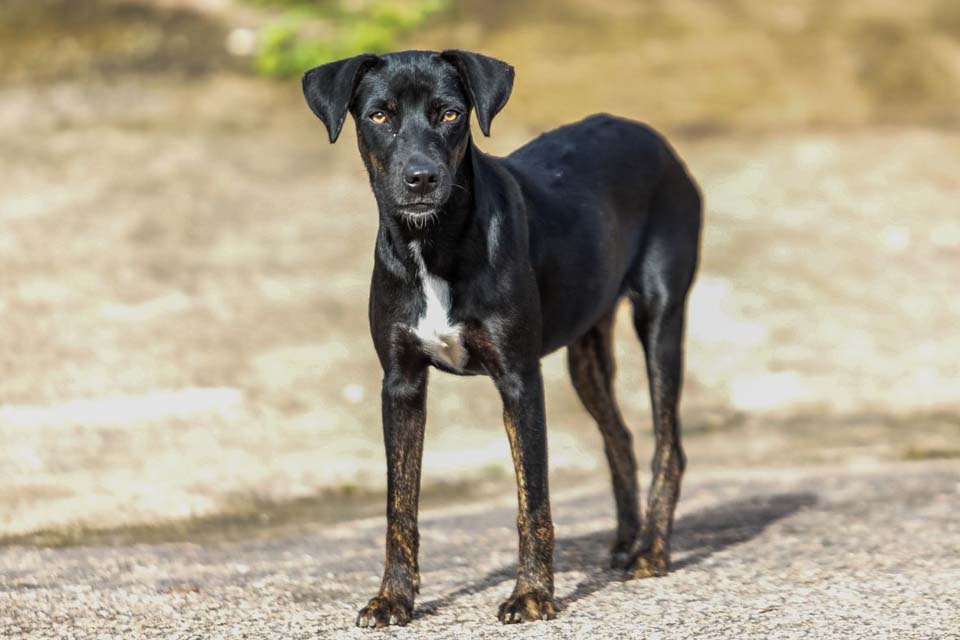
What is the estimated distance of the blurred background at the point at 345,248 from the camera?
990cm

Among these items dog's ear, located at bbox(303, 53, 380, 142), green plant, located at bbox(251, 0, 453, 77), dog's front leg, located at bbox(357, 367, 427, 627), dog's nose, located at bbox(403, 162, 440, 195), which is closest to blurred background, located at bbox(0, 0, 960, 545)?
green plant, located at bbox(251, 0, 453, 77)

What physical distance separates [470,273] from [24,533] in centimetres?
382

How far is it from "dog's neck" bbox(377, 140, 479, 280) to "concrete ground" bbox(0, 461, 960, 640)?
1.37 metres

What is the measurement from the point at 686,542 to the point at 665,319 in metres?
1.15

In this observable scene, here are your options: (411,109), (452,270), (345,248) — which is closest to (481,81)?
(411,109)

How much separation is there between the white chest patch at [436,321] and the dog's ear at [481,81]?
0.61 m

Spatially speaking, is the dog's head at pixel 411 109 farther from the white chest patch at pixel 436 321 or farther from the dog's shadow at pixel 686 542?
the dog's shadow at pixel 686 542

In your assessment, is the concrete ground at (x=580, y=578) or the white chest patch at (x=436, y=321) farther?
the white chest patch at (x=436, y=321)

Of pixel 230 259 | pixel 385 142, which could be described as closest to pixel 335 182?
pixel 230 259

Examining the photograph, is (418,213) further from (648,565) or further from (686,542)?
(686,542)

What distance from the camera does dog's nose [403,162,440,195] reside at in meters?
5.35

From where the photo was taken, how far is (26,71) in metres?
17.2

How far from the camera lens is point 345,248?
13445mm

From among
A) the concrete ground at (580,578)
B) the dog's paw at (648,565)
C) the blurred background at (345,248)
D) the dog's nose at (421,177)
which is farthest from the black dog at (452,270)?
the blurred background at (345,248)
